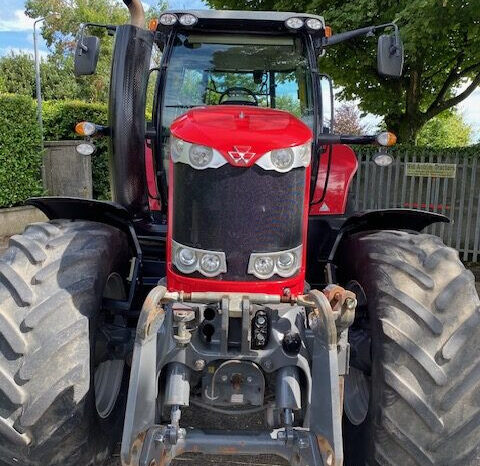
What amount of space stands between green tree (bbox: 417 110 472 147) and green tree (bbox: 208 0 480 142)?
11.1m

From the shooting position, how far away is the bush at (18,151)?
9094 millimetres

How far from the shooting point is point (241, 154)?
2.31m

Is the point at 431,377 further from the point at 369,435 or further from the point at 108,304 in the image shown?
the point at 108,304

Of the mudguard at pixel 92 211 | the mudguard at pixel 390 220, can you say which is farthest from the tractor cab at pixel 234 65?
the mudguard at pixel 390 220

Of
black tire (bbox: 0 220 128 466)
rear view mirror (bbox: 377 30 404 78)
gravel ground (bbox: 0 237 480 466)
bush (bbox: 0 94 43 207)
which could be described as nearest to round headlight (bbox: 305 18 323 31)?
rear view mirror (bbox: 377 30 404 78)

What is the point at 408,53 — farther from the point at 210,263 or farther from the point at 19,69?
the point at 19,69

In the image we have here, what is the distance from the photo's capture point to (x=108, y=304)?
2844mm

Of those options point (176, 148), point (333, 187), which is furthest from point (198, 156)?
point (333, 187)

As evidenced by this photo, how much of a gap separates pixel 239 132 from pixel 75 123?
33.0ft

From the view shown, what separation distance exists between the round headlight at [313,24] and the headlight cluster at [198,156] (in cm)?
152

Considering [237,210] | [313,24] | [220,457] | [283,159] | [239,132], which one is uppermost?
[313,24]

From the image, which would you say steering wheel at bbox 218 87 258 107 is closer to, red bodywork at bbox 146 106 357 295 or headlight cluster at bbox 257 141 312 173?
red bodywork at bbox 146 106 357 295

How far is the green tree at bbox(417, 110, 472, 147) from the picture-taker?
1014 inches

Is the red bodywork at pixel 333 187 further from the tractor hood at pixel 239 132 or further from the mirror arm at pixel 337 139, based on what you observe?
the tractor hood at pixel 239 132
